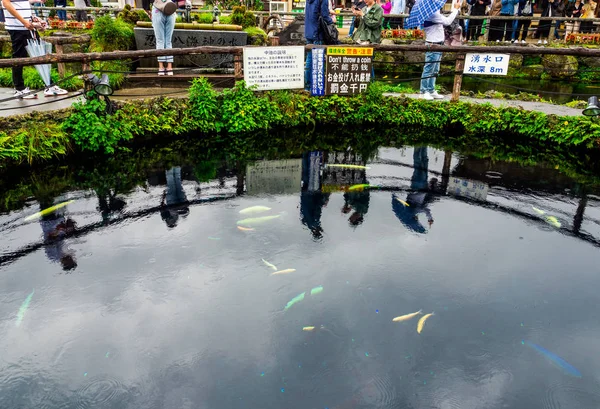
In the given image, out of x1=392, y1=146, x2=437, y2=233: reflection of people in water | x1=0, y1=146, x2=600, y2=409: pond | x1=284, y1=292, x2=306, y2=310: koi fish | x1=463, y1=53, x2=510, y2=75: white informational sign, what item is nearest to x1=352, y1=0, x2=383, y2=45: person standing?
x1=463, y1=53, x2=510, y2=75: white informational sign

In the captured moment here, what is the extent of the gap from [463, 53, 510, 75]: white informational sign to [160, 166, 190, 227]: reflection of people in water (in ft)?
21.9

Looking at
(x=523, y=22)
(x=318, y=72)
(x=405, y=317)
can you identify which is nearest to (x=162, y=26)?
(x=318, y=72)

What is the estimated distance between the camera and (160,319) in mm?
4508

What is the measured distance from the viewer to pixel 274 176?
8.09 m

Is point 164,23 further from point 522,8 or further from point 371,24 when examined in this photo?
point 522,8

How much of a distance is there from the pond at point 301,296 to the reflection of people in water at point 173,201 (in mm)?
40

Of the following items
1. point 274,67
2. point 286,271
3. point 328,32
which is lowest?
point 286,271

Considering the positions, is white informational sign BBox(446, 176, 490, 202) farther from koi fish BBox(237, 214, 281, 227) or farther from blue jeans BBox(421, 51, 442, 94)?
blue jeans BBox(421, 51, 442, 94)

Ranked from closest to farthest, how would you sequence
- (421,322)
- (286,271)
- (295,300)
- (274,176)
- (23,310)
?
(421,322) < (23,310) < (295,300) < (286,271) < (274,176)

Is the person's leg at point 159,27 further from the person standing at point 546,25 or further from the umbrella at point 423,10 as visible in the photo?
the person standing at point 546,25

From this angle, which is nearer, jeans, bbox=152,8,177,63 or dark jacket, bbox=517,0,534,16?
jeans, bbox=152,8,177,63

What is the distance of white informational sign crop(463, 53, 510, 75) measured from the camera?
1013 centimetres

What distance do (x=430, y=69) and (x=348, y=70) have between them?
198cm

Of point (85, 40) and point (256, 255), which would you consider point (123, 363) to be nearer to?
point (256, 255)
